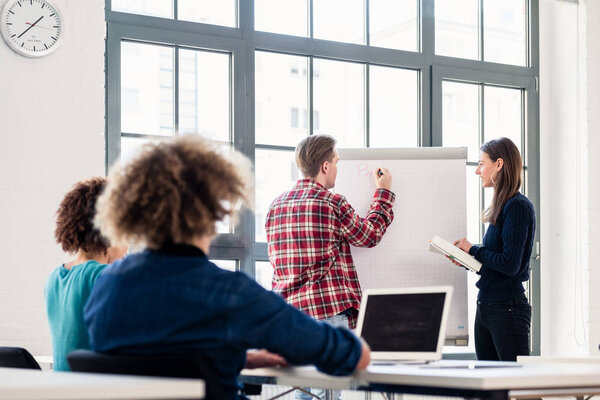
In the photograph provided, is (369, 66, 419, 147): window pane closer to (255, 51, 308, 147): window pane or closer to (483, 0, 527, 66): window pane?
(255, 51, 308, 147): window pane

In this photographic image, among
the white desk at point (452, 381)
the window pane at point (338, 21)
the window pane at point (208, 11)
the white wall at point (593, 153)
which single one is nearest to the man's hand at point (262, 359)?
the white desk at point (452, 381)

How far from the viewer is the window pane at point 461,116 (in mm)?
5238

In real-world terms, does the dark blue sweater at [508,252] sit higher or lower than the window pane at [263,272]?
higher

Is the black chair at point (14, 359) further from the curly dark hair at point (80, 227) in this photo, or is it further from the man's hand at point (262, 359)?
the man's hand at point (262, 359)

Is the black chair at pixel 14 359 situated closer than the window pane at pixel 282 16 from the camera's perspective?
Yes

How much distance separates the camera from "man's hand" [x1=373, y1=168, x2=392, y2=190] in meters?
4.02

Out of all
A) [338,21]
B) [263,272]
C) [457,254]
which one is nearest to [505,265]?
[457,254]

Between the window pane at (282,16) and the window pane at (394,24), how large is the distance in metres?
0.46

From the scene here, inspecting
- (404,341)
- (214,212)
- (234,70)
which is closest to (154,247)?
(214,212)

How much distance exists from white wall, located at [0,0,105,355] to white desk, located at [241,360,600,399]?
82.8 inches

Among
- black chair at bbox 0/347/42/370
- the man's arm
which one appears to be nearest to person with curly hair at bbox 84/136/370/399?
black chair at bbox 0/347/42/370

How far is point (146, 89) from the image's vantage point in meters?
4.43

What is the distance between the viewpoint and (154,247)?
64.0 inches

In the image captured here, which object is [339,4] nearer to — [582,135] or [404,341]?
[582,135]
